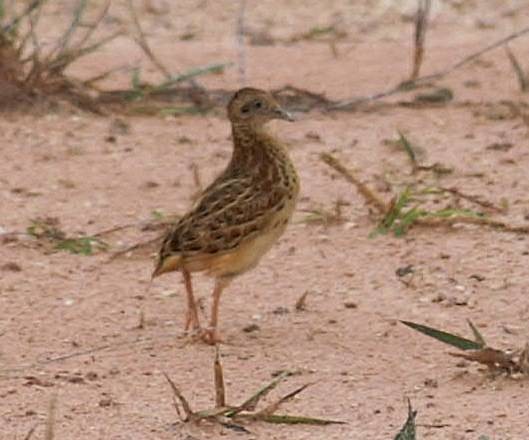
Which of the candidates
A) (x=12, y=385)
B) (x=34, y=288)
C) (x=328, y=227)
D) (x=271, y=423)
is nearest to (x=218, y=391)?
(x=271, y=423)

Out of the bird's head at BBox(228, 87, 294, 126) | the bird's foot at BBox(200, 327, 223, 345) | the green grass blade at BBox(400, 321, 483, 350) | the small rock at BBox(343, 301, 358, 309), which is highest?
the bird's head at BBox(228, 87, 294, 126)

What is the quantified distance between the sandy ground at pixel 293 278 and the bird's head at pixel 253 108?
26.1 inches

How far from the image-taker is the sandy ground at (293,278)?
6254 millimetres

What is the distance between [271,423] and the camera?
6039 millimetres

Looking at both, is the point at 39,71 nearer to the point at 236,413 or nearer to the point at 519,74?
the point at 519,74

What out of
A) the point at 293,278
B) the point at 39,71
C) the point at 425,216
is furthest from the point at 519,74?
the point at 293,278

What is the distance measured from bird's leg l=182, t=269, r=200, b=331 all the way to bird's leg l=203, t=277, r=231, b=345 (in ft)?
0.16

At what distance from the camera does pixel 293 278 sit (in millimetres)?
7668

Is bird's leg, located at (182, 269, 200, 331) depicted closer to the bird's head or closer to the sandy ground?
the sandy ground

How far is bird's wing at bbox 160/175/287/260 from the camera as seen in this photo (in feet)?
22.7

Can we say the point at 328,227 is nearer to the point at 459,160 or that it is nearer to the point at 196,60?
the point at 459,160

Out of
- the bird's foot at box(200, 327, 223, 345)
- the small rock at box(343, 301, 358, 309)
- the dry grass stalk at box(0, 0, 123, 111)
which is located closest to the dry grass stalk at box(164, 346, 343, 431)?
the bird's foot at box(200, 327, 223, 345)

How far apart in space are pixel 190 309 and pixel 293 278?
0.81 m

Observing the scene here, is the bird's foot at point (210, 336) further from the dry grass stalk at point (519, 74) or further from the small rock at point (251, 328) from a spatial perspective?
the dry grass stalk at point (519, 74)
